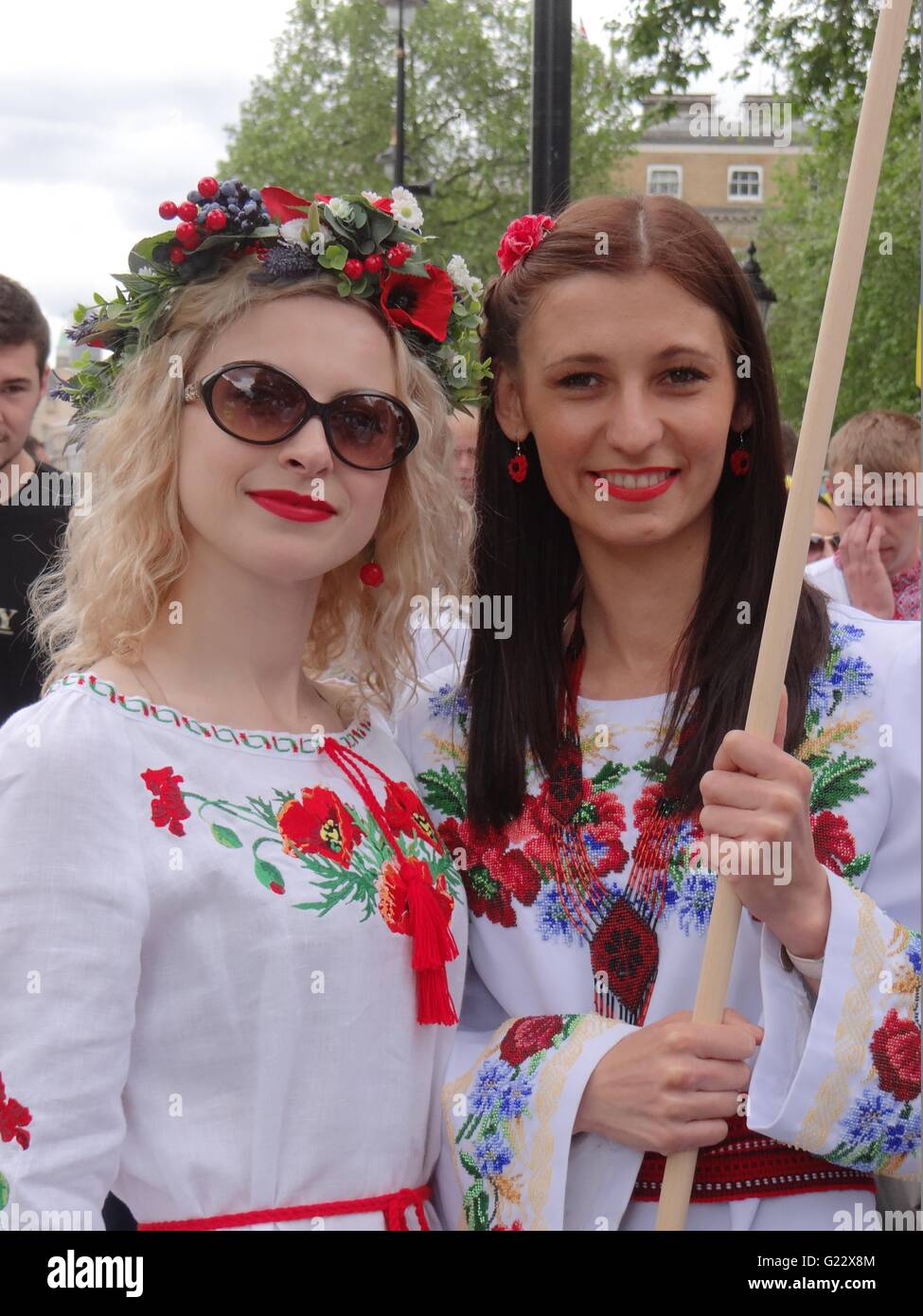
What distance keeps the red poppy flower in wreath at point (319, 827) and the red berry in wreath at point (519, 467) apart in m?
0.67

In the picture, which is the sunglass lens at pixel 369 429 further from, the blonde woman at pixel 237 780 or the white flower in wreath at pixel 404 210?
the white flower in wreath at pixel 404 210

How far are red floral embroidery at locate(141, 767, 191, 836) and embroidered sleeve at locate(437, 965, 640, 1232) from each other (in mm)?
562

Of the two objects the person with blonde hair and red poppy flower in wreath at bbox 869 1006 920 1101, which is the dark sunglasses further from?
the person with blonde hair

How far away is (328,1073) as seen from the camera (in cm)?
200

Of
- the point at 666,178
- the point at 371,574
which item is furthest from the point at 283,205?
the point at 666,178

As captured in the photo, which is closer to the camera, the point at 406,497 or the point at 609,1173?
the point at 609,1173

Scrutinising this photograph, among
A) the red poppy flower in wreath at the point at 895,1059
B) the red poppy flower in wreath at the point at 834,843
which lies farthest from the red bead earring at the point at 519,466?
the red poppy flower in wreath at the point at 895,1059

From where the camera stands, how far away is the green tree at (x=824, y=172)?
27.3 feet

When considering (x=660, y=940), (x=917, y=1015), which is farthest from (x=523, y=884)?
(x=917, y=1015)

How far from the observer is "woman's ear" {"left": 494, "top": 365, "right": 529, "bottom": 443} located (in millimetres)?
2496

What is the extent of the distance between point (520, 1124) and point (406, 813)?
460 millimetres

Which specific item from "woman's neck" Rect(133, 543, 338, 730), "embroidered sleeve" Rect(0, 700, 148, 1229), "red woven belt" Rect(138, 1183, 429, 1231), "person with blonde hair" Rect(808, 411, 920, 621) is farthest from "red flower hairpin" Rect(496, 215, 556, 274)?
"person with blonde hair" Rect(808, 411, 920, 621)

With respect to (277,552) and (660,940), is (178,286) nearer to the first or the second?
(277,552)
